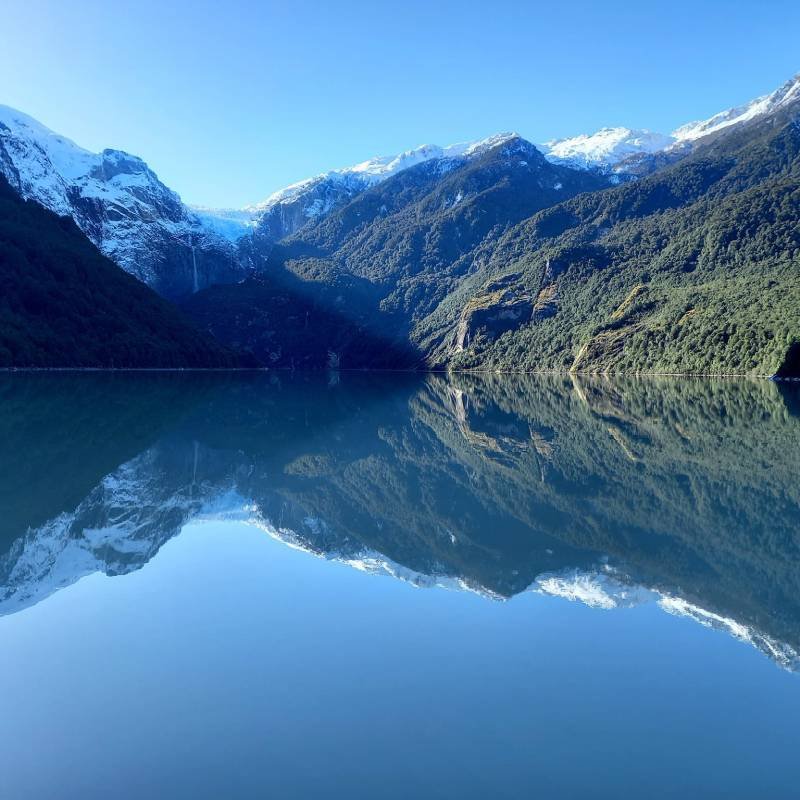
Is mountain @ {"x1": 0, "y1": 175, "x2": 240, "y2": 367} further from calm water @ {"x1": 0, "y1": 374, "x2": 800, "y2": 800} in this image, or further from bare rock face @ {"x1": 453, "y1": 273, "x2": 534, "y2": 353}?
bare rock face @ {"x1": 453, "y1": 273, "x2": 534, "y2": 353}

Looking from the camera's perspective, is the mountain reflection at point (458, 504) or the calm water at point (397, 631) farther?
the mountain reflection at point (458, 504)

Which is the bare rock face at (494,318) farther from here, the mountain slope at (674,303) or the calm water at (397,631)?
the calm water at (397,631)

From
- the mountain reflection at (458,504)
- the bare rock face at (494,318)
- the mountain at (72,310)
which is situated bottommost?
the bare rock face at (494,318)

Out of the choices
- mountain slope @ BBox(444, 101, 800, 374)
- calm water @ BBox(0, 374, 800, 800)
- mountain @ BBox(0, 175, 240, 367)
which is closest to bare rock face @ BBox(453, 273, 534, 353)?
mountain slope @ BBox(444, 101, 800, 374)

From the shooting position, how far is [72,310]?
9694 cm

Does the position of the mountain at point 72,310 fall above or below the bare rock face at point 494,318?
above

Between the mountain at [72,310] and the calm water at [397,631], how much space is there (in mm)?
76748

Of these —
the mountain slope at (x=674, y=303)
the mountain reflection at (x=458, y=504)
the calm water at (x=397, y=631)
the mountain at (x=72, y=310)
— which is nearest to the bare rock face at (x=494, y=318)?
the mountain slope at (x=674, y=303)

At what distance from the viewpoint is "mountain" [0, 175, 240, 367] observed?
86625 mm

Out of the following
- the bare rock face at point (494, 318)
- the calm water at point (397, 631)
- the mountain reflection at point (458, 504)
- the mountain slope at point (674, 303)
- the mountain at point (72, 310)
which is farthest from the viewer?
the bare rock face at point (494, 318)

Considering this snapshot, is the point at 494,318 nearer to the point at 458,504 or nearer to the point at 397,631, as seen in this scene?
the point at 458,504

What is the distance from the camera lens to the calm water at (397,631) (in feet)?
17.9

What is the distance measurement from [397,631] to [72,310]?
102567 mm

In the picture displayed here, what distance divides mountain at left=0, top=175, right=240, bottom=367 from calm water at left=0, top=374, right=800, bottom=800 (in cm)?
7675
